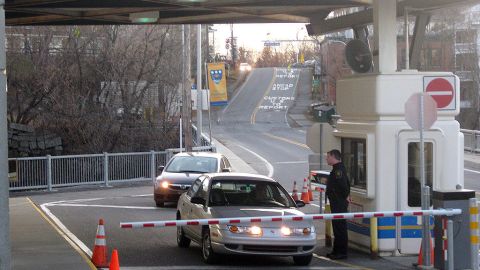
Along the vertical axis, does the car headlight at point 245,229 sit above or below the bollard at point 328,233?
above

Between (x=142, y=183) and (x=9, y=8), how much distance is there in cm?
1648

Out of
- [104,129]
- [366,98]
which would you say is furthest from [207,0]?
[104,129]

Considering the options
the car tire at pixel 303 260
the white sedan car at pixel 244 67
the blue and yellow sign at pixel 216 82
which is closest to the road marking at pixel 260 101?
the white sedan car at pixel 244 67

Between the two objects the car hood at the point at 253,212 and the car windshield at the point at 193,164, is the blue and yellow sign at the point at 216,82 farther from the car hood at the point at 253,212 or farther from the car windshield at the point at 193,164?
the car hood at the point at 253,212

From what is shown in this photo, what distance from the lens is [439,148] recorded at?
13.1 meters

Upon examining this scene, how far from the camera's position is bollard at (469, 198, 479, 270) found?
10.7 meters

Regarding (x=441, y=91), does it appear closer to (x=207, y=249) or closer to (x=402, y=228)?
(x=402, y=228)

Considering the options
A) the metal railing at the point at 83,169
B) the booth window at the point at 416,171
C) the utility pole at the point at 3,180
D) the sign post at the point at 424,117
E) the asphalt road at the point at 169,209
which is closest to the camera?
the utility pole at the point at 3,180

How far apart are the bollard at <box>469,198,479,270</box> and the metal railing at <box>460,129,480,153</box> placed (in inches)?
1061

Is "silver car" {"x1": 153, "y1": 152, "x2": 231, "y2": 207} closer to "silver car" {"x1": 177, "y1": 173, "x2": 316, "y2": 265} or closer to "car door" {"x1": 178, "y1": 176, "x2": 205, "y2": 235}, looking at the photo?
"car door" {"x1": 178, "y1": 176, "x2": 205, "y2": 235}

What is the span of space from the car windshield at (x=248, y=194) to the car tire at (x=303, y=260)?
1.03 m

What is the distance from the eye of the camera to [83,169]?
106 feet

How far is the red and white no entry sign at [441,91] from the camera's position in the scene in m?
13.3

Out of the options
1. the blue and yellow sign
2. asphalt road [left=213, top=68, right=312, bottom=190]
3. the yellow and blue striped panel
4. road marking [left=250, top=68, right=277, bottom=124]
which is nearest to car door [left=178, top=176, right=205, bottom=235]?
the yellow and blue striped panel
